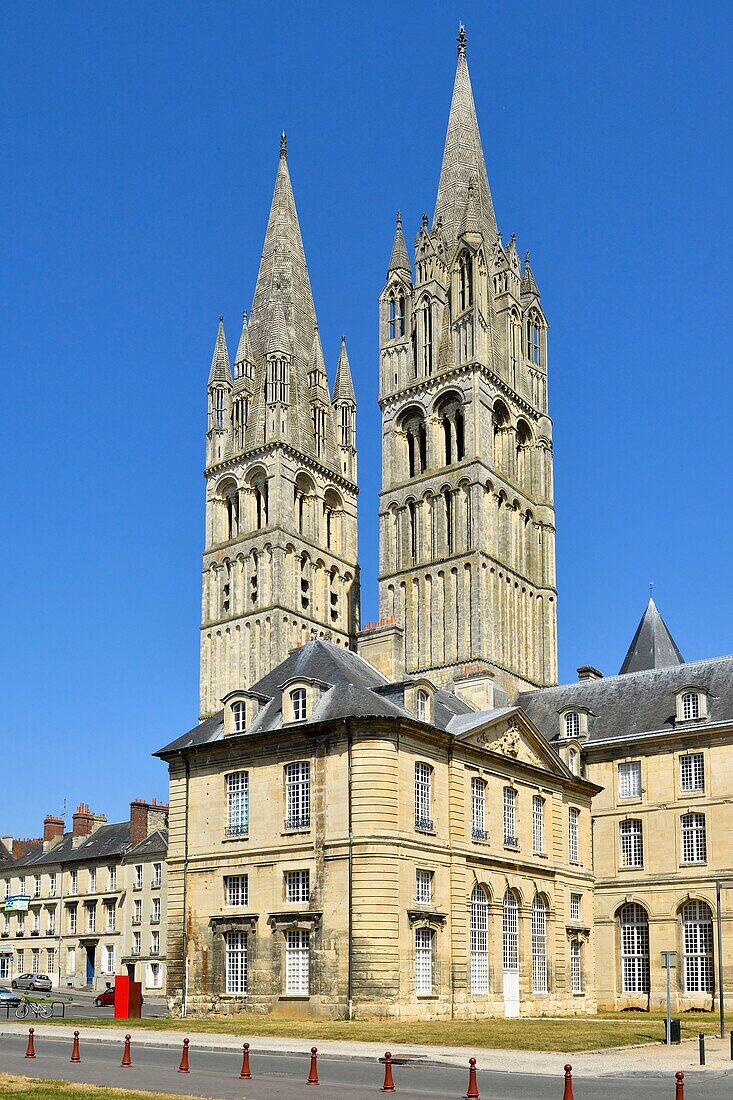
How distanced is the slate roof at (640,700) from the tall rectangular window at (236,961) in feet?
68.6

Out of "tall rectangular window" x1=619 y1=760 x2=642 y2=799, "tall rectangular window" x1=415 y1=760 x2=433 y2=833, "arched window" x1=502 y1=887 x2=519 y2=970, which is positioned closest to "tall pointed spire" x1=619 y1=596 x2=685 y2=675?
"tall rectangular window" x1=619 y1=760 x2=642 y2=799

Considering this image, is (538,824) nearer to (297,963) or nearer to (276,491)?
(297,963)

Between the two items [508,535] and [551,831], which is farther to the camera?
[508,535]

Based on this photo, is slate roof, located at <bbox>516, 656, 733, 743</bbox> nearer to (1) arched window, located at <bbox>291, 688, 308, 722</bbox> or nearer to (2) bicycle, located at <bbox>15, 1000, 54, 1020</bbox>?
(1) arched window, located at <bbox>291, 688, 308, 722</bbox>

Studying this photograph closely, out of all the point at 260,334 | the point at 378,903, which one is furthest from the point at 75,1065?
the point at 260,334

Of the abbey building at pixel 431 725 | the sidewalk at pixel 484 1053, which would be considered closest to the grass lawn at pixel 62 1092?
the sidewalk at pixel 484 1053

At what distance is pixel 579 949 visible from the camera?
47.8 metres

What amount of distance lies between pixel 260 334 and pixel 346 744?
204 feet

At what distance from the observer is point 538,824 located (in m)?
45.6

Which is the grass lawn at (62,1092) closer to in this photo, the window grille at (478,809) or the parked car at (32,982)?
the window grille at (478,809)

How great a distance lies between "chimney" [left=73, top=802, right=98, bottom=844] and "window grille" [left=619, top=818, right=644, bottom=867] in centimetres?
3274

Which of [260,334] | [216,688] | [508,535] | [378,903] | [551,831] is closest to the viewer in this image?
[378,903]

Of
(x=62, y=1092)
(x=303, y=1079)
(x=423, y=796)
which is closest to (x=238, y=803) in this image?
(x=423, y=796)

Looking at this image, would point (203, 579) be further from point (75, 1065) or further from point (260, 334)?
point (75, 1065)
